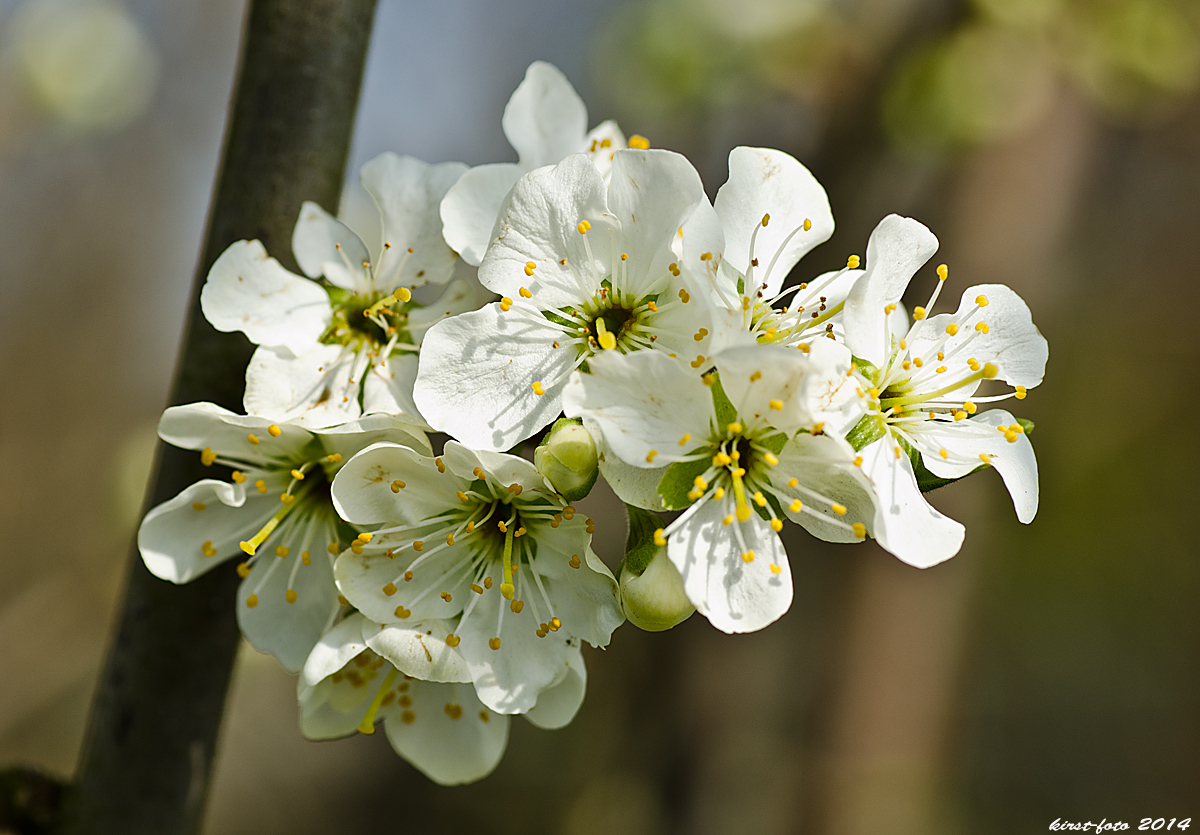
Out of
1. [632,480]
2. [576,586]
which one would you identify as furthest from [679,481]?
[576,586]

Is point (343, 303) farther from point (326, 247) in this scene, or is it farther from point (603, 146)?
point (603, 146)

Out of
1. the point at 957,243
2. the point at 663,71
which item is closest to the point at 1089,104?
the point at 957,243

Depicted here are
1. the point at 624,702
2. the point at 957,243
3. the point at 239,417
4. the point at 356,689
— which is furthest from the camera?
the point at 624,702

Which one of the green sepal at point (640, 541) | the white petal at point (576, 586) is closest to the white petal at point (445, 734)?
the white petal at point (576, 586)

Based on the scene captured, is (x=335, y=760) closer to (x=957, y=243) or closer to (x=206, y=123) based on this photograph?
(x=206, y=123)

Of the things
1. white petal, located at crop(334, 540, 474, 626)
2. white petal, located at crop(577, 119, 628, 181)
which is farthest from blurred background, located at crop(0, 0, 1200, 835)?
white petal, located at crop(334, 540, 474, 626)

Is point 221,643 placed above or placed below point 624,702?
above

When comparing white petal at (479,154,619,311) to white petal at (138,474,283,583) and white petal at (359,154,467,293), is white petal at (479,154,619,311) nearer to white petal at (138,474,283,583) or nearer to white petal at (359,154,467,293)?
white petal at (359,154,467,293)
